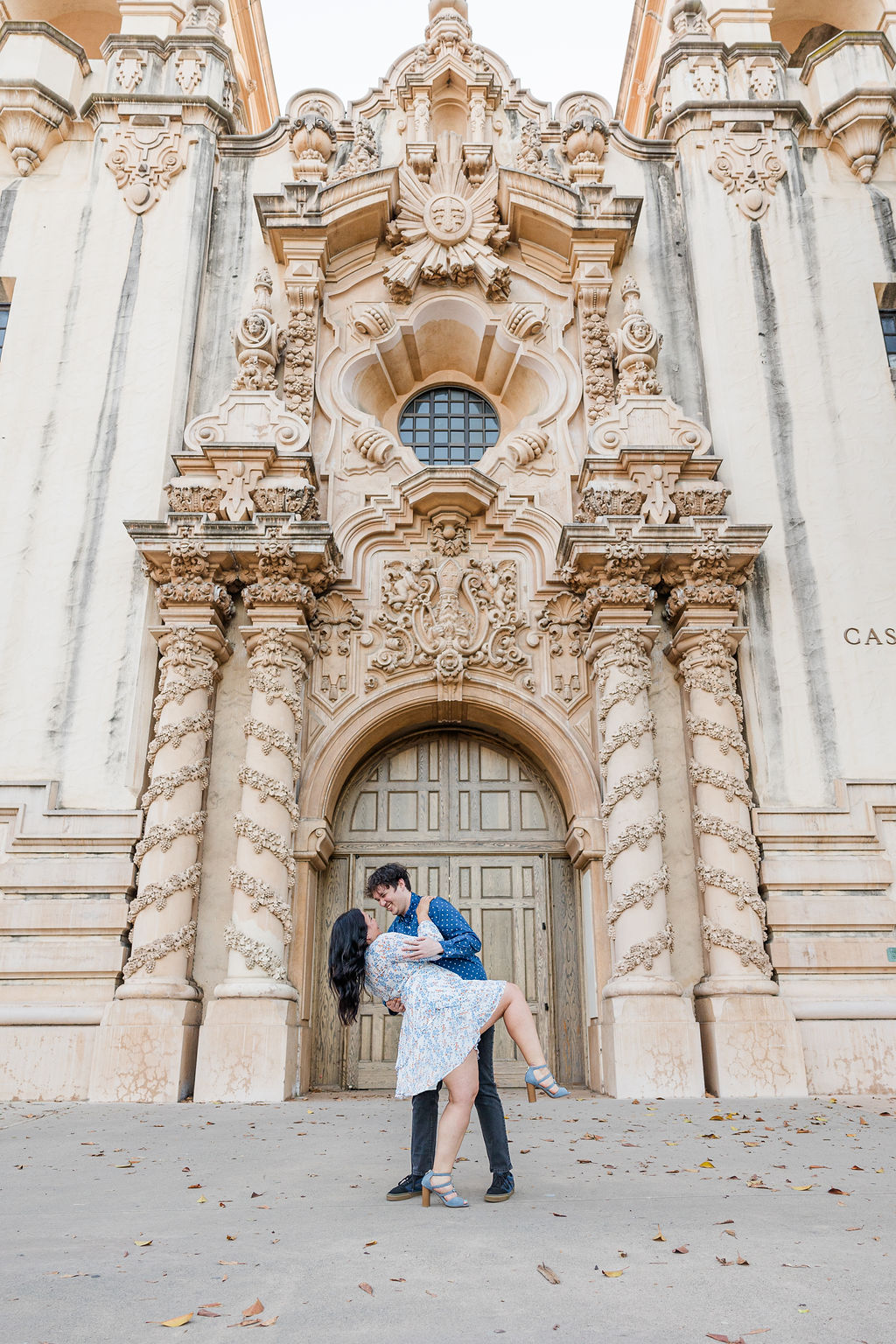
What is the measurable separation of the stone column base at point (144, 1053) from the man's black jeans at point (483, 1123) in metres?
5.26

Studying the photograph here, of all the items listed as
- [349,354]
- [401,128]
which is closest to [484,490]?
[349,354]

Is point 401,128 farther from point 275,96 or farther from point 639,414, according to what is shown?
point 275,96

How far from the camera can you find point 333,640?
12.0m

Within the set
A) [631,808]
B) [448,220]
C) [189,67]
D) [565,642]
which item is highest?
[189,67]

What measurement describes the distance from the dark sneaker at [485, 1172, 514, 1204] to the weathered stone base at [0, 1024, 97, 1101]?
21.0ft

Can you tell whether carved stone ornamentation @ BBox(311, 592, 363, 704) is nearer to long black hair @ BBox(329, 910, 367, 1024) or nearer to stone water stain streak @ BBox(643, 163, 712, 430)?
stone water stain streak @ BBox(643, 163, 712, 430)

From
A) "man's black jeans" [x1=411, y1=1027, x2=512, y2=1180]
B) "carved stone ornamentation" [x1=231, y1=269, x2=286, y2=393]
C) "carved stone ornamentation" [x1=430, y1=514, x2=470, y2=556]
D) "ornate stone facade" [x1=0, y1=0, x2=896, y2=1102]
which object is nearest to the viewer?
"man's black jeans" [x1=411, y1=1027, x2=512, y2=1180]

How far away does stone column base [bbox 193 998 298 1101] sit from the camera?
9.38 meters

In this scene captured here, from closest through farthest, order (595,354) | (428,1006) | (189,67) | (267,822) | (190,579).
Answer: (428,1006) → (267,822) → (190,579) → (595,354) → (189,67)

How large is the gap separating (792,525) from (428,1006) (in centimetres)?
933

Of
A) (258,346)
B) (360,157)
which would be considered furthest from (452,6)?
(258,346)

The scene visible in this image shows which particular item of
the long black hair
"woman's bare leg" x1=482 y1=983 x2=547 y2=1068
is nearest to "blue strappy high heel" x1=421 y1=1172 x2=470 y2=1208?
"woman's bare leg" x1=482 y1=983 x2=547 y2=1068

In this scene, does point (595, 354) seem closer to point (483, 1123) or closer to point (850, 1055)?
point (850, 1055)

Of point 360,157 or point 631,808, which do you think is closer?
point 631,808
